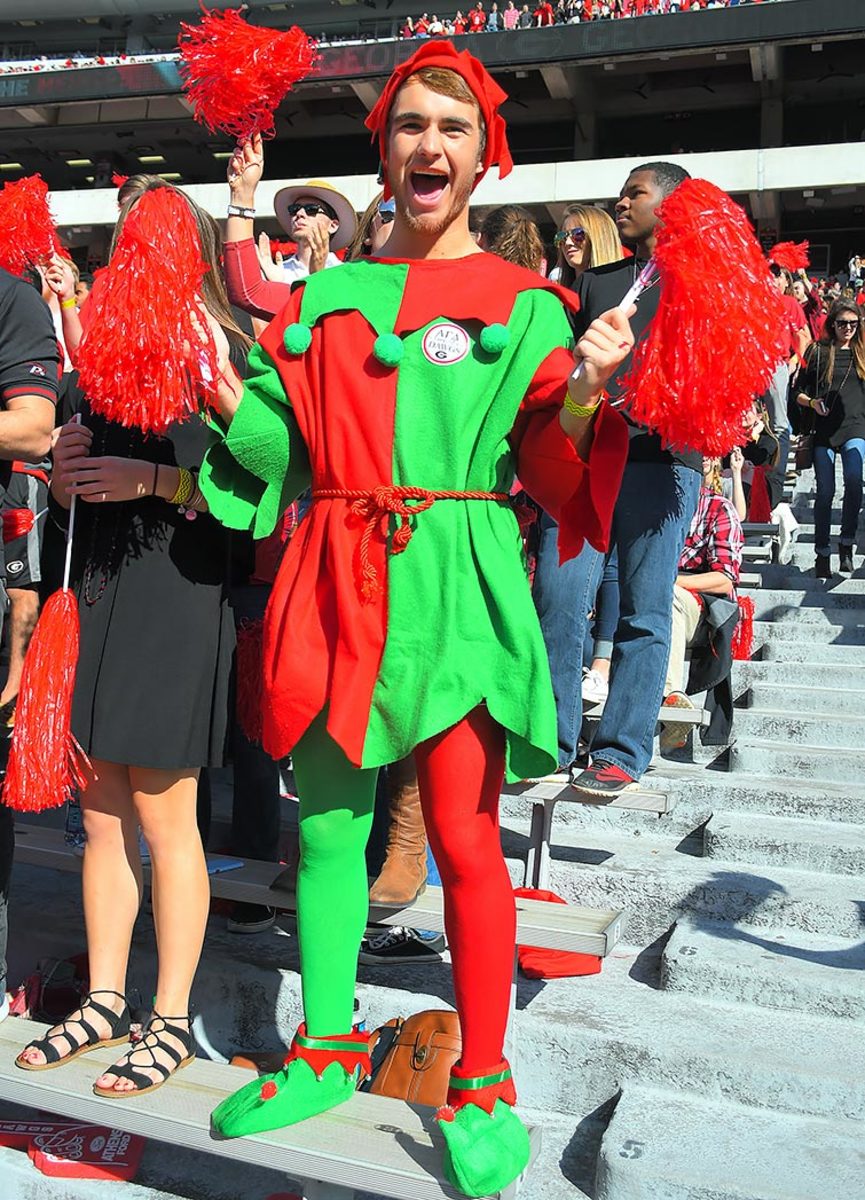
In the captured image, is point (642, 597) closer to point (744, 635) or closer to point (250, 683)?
point (250, 683)

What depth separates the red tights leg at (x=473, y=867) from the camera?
2318 millimetres

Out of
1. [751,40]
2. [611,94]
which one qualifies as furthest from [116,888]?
[611,94]

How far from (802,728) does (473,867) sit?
3.29 meters

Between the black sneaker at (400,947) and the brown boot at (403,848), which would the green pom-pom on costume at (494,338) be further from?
the black sneaker at (400,947)

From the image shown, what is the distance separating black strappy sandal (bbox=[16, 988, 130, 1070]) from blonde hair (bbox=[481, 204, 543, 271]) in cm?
238

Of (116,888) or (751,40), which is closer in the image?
(116,888)

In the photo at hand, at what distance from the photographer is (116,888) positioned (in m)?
2.90

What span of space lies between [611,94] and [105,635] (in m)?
27.1

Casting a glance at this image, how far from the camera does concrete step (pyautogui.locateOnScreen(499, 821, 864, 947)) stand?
373cm

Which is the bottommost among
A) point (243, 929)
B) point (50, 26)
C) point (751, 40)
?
point (243, 929)

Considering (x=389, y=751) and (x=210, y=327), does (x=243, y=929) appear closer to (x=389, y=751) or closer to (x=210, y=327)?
(x=389, y=751)

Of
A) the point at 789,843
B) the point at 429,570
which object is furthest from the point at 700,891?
the point at 429,570

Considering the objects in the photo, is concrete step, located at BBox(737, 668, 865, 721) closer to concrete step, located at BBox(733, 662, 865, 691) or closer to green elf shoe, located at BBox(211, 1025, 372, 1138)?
concrete step, located at BBox(733, 662, 865, 691)

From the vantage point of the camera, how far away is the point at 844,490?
808 cm
